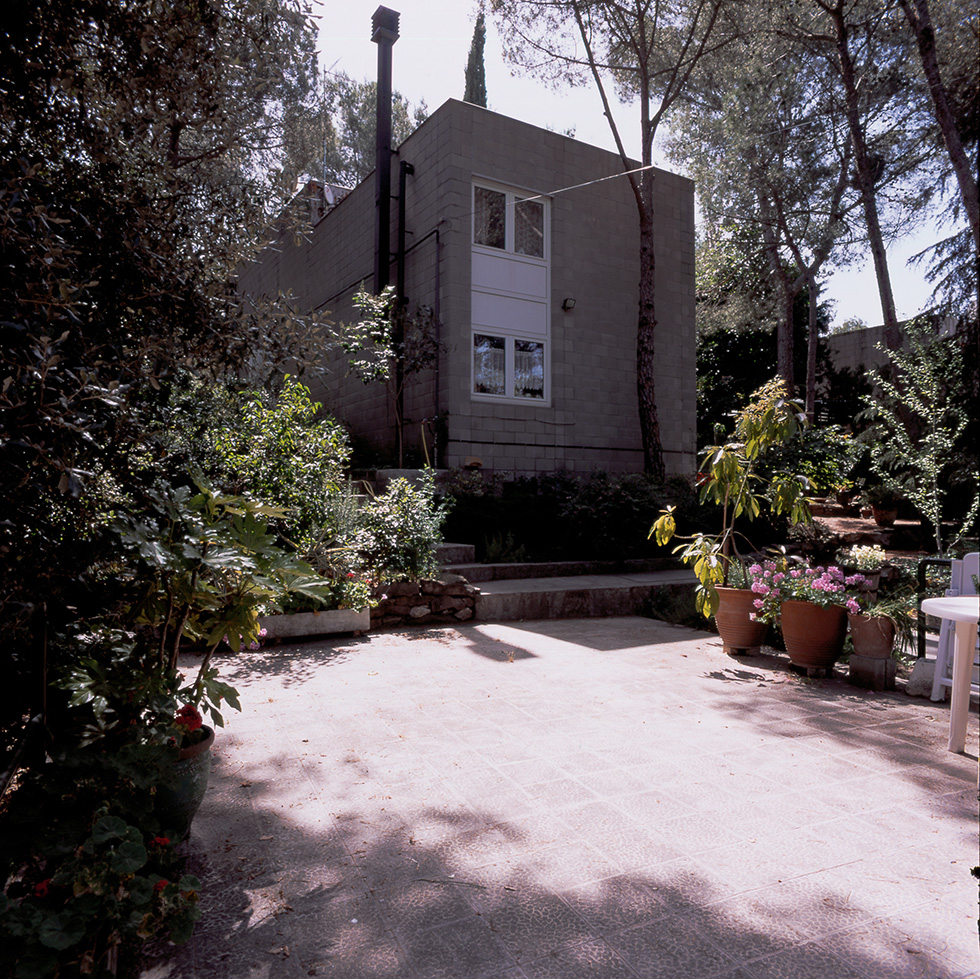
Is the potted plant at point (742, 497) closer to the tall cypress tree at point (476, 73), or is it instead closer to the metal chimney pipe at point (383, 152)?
the metal chimney pipe at point (383, 152)

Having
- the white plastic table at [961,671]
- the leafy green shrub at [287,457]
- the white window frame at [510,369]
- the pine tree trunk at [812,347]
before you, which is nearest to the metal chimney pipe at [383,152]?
the white window frame at [510,369]

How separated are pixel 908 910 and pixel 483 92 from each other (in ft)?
78.2

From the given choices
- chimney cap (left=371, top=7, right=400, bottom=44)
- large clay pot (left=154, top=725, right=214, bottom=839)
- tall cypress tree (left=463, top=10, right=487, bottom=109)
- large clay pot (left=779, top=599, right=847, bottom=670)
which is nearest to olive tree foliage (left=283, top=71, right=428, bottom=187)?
tall cypress tree (left=463, top=10, right=487, bottom=109)

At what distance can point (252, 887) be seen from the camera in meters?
2.01

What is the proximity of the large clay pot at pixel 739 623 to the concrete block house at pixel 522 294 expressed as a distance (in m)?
5.12

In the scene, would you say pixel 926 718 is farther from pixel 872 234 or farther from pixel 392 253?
pixel 872 234

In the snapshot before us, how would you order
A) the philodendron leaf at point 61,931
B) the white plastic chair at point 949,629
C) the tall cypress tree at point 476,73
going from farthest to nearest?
the tall cypress tree at point 476,73
the white plastic chair at point 949,629
the philodendron leaf at point 61,931

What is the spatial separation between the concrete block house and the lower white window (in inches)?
0.7

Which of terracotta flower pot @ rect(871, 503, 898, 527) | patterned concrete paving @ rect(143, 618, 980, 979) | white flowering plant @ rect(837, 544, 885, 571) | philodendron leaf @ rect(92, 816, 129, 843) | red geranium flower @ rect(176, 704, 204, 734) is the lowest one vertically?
patterned concrete paving @ rect(143, 618, 980, 979)

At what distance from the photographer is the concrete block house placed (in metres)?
9.89

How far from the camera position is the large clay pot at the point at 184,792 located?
208 cm

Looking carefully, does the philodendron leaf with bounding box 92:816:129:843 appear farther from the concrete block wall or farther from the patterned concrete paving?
the concrete block wall

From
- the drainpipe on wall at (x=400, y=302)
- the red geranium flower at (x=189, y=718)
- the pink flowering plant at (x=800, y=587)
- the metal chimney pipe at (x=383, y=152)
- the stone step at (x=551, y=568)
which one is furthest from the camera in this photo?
the metal chimney pipe at (x=383, y=152)

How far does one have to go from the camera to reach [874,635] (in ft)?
14.4
